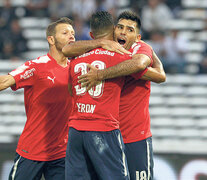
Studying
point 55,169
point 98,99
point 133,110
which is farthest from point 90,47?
point 55,169

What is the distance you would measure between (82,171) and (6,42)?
5873mm

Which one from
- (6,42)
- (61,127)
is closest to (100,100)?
(61,127)

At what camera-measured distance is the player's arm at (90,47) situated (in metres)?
4.29

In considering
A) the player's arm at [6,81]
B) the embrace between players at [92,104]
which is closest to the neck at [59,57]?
the embrace between players at [92,104]

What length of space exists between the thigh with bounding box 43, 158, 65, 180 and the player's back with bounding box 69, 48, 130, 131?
91 centimetres

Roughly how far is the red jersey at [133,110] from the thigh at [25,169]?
1.05 meters

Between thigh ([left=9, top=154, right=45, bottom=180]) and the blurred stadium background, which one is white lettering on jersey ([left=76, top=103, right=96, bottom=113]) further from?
the blurred stadium background

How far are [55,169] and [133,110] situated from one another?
3.73 ft

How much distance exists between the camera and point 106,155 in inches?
165

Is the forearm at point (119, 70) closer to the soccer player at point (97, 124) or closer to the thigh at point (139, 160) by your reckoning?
the soccer player at point (97, 124)

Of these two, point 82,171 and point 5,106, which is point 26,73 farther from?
point 5,106

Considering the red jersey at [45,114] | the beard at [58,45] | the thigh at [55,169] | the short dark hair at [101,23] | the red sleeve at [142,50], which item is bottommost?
the thigh at [55,169]

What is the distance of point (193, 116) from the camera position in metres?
8.99

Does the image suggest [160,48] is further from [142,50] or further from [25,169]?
[25,169]
